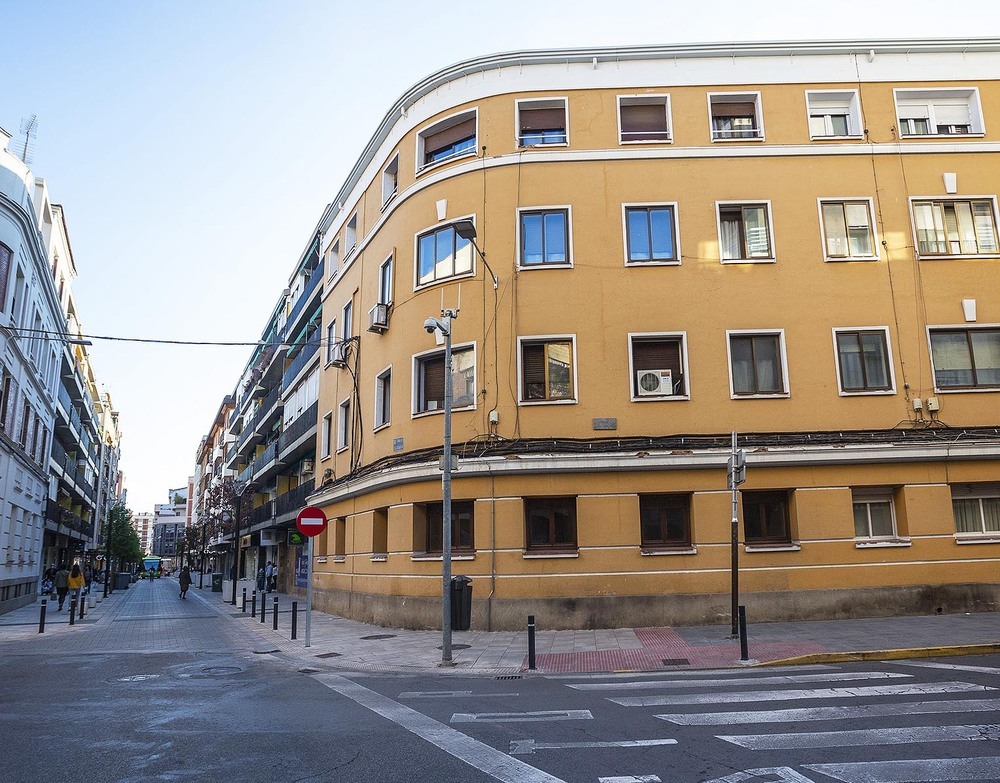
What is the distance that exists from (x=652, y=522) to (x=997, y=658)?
7.15m

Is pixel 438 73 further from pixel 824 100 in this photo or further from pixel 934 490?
pixel 934 490

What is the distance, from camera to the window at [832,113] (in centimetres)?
1933

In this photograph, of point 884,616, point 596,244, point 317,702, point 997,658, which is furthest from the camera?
point 596,244

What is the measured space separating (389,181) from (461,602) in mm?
13845

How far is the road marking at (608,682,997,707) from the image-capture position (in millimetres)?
8578

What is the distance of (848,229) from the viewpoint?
18750 millimetres

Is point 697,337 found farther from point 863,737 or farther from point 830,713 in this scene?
point 863,737

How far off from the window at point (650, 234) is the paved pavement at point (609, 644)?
8768mm

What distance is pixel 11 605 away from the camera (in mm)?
28922

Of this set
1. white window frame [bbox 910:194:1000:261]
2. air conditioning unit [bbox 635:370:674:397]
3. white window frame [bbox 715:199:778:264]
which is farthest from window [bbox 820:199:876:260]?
air conditioning unit [bbox 635:370:674:397]

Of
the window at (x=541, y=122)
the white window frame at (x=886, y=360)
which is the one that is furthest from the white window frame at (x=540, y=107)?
the white window frame at (x=886, y=360)

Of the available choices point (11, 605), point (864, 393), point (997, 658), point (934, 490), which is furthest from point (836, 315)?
point (11, 605)

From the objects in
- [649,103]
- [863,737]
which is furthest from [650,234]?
[863,737]

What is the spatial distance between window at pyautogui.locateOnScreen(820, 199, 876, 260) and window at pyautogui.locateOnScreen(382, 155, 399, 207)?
12.3 meters
